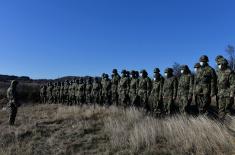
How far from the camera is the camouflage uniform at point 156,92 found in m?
15.5

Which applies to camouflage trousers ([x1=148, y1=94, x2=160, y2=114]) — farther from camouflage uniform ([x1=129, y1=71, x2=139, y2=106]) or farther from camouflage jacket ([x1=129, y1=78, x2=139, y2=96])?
camouflage jacket ([x1=129, y1=78, x2=139, y2=96])

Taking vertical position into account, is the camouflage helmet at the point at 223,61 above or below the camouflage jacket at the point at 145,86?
above

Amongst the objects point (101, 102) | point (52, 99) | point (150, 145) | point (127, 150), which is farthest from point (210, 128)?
point (52, 99)

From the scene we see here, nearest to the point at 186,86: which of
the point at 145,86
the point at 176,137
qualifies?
the point at 145,86

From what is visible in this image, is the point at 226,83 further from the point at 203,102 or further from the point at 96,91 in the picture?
the point at 96,91

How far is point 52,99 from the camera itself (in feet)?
112

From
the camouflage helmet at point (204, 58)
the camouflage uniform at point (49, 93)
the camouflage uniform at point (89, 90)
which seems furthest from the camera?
the camouflage uniform at point (49, 93)

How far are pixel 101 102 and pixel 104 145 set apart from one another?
11.5 m

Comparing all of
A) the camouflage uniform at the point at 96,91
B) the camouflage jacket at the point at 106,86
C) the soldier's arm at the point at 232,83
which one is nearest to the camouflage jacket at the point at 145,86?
the camouflage jacket at the point at 106,86

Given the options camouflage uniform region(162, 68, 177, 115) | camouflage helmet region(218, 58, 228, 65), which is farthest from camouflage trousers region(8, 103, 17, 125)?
camouflage helmet region(218, 58, 228, 65)

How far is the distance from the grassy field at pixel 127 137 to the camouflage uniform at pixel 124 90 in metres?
4.61

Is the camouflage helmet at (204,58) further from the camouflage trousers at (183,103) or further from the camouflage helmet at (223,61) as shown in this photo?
the camouflage trousers at (183,103)

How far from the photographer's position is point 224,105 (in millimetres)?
12023

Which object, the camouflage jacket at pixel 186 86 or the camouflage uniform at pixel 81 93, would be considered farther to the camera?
the camouflage uniform at pixel 81 93
